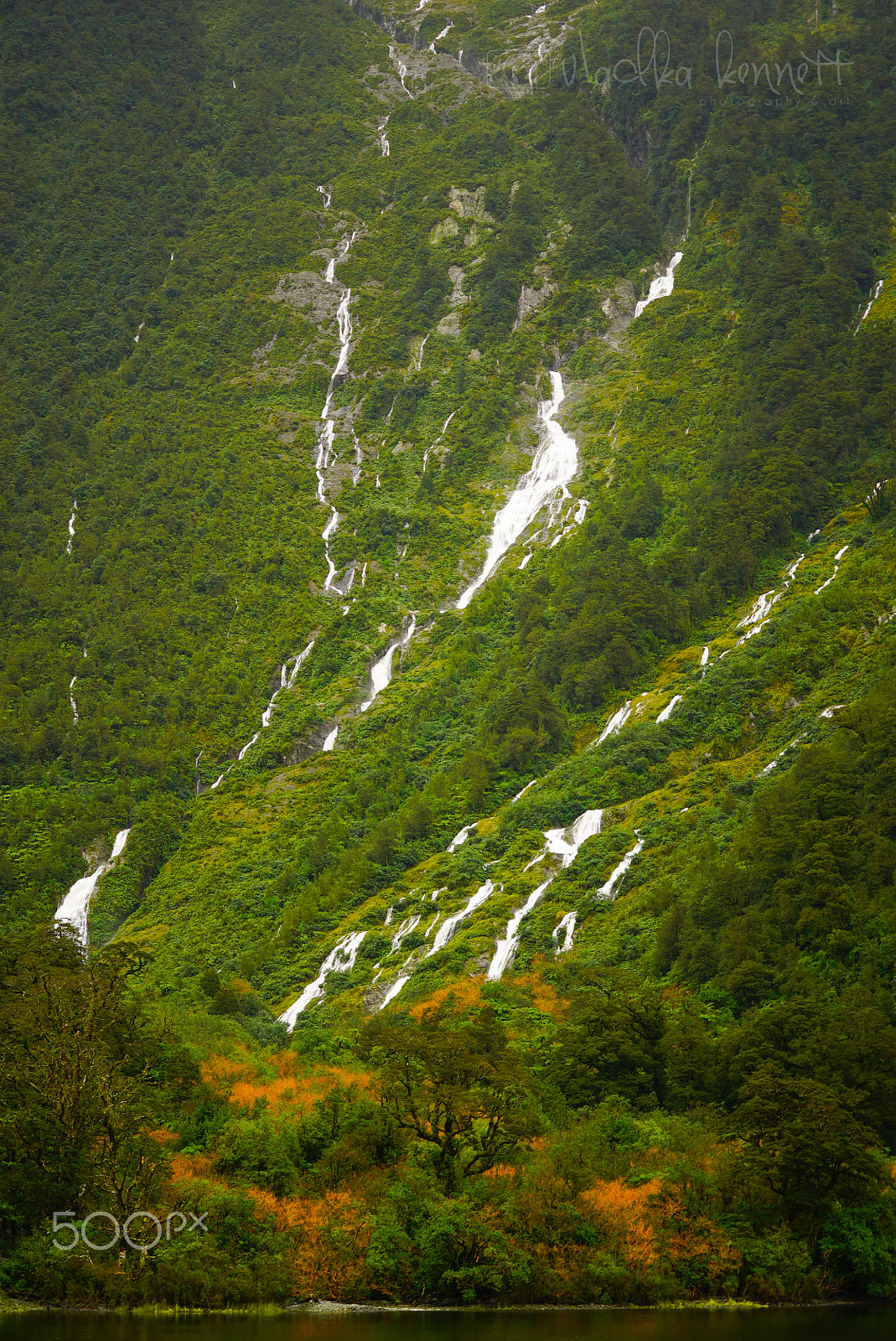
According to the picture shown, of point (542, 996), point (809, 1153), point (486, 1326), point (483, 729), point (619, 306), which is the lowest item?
point (542, 996)

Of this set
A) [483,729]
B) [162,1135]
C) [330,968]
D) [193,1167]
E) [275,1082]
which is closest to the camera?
[193,1167]

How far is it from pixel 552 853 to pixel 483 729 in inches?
796

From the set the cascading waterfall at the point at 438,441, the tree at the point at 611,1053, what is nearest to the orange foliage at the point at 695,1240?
the tree at the point at 611,1053

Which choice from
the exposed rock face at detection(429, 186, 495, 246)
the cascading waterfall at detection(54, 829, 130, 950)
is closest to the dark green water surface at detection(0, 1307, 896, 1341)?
the cascading waterfall at detection(54, 829, 130, 950)

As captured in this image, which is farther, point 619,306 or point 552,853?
point 619,306

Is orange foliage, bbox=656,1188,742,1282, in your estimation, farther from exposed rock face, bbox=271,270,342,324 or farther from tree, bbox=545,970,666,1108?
exposed rock face, bbox=271,270,342,324

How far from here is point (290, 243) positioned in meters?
199

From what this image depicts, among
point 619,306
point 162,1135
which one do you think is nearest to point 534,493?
point 619,306

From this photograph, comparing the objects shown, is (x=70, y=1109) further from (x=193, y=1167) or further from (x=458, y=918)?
(x=458, y=918)

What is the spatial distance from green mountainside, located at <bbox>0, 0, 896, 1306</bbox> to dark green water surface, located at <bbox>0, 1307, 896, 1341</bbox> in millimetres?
1851

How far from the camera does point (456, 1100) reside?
47125 millimetres

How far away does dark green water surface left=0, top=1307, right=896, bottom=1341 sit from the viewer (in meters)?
34.5

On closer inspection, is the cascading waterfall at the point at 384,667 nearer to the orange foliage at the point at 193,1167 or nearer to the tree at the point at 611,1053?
the tree at the point at 611,1053

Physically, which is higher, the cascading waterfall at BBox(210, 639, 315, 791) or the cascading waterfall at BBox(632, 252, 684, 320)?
the cascading waterfall at BBox(632, 252, 684, 320)
